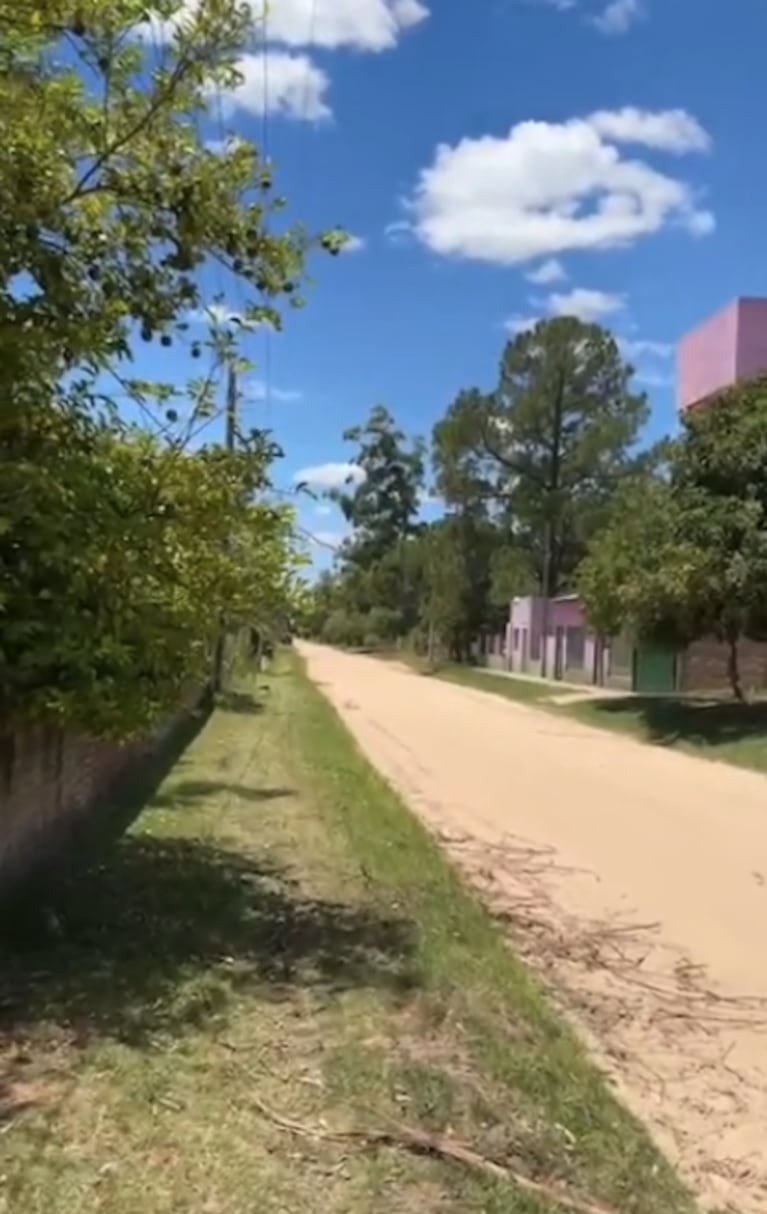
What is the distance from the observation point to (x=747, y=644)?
4206cm

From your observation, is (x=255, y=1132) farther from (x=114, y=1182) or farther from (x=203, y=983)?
(x=203, y=983)

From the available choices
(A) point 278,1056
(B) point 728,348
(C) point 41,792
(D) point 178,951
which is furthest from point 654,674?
(A) point 278,1056

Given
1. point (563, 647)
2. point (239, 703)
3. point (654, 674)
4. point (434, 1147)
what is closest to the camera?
point (434, 1147)

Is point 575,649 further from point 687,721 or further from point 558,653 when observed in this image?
point 687,721

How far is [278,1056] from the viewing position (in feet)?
17.6

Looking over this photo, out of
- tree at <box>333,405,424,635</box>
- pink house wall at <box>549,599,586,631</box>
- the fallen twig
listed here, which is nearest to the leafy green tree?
tree at <box>333,405,424,635</box>

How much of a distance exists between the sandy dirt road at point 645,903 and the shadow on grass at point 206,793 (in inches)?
77.9

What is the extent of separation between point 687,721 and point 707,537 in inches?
199

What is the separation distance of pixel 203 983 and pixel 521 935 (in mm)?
3800

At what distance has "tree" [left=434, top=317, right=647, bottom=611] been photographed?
68.6 meters

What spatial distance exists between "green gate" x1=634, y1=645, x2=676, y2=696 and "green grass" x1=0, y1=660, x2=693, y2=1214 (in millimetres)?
34744

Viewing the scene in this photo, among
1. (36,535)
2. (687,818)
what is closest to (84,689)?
(36,535)

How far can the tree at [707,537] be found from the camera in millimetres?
27297

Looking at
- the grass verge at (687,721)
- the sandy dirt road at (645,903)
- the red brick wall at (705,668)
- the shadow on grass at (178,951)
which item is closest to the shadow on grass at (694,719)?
the grass verge at (687,721)
